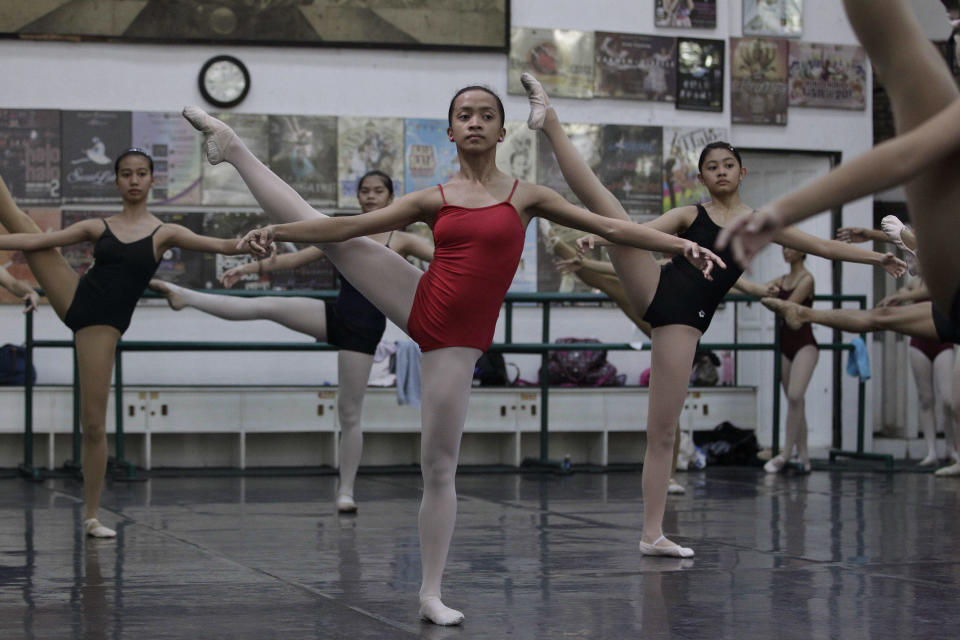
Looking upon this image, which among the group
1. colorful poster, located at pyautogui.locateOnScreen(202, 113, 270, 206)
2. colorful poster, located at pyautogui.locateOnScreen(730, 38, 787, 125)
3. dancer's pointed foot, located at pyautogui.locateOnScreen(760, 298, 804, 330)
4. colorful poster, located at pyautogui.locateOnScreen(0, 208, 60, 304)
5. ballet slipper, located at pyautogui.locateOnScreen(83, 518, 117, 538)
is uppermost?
colorful poster, located at pyautogui.locateOnScreen(730, 38, 787, 125)

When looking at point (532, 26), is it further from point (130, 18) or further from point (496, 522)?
point (496, 522)

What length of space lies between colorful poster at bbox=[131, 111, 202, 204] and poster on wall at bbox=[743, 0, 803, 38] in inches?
209

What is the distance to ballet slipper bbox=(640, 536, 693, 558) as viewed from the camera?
532 cm

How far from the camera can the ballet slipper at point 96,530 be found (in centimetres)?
589

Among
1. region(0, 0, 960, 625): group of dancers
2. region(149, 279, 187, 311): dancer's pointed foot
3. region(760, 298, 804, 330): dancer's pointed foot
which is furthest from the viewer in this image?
region(149, 279, 187, 311): dancer's pointed foot

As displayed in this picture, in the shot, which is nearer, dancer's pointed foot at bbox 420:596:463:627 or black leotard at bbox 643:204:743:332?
dancer's pointed foot at bbox 420:596:463:627

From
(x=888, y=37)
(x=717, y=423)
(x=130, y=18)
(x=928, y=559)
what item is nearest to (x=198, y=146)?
(x=130, y=18)

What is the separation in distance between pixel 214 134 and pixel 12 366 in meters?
6.07

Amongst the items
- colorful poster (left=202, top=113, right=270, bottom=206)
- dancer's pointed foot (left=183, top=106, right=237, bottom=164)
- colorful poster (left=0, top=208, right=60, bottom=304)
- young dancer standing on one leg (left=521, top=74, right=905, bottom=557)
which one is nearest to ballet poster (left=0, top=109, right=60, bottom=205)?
colorful poster (left=0, top=208, right=60, bottom=304)

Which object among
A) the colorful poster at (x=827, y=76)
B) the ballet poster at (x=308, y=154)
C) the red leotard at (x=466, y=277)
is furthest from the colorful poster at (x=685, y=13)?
the red leotard at (x=466, y=277)

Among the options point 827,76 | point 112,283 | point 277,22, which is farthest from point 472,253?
point 827,76

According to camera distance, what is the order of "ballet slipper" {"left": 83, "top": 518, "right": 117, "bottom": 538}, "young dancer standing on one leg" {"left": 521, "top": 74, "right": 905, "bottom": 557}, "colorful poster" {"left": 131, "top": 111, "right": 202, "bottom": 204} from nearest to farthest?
"young dancer standing on one leg" {"left": 521, "top": 74, "right": 905, "bottom": 557}
"ballet slipper" {"left": 83, "top": 518, "right": 117, "bottom": 538}
"colorful poster" {"left": 131, "top": 111, "right": 202, "bottom": 204}

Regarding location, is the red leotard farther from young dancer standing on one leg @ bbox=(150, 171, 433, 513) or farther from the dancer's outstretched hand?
young dancer standing on one leg @ bbox=(150, 171, 433, 513)

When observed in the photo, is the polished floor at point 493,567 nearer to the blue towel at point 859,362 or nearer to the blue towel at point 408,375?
the blue towel at point 408,375
